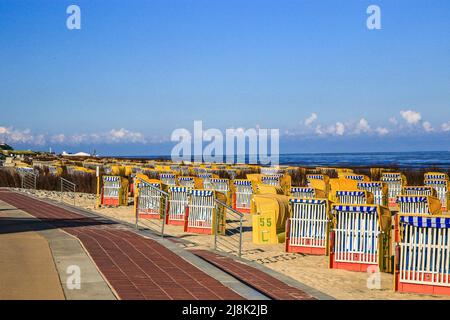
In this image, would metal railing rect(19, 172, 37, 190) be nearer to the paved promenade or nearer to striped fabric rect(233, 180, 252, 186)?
striped fabric rect(233, 180, 252, 186)

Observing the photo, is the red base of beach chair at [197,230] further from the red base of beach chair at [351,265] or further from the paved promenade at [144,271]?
the red base of beach chair at [351,265]

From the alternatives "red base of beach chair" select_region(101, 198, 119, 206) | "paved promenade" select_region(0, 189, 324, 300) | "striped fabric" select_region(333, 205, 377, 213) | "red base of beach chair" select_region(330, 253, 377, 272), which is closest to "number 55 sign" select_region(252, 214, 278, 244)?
"paved promenade" select_region(0, 189, 324, 300)

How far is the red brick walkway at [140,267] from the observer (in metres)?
8.88

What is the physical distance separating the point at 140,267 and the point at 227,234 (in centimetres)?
836

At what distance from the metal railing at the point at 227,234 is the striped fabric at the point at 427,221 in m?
3.95

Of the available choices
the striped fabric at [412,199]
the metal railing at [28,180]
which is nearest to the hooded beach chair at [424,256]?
the striped fabric at [412,199]

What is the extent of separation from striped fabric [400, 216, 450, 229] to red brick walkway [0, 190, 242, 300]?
365 centimetres

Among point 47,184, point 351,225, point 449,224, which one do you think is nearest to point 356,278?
point 351,225

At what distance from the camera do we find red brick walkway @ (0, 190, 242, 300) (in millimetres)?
8875

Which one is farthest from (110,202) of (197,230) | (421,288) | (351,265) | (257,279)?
(421,288)

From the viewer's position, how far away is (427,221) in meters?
10.7

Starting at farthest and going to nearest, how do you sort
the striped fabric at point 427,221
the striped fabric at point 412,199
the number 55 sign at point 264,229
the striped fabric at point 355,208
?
the striped fabric at point 412,199
the number 55 sign at point 264,229
the striped fabric at point 355,208
the striped fabric at point 427,221
